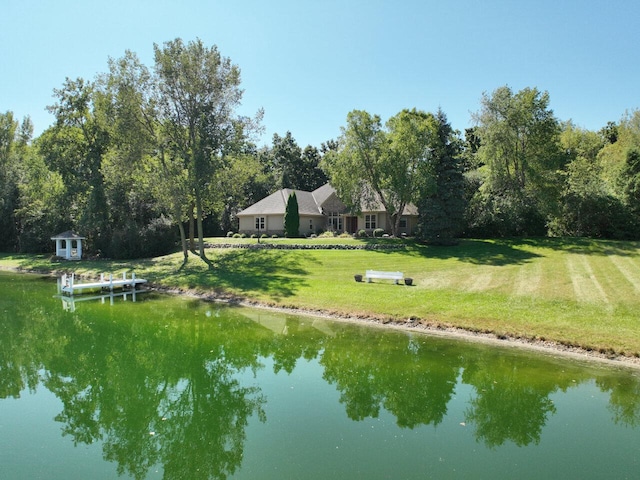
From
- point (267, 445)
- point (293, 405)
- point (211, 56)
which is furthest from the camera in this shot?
point (211, 56)

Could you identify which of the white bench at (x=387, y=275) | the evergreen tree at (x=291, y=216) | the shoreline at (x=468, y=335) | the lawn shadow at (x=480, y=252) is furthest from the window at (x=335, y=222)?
the shoreline at (x=468, y=335)

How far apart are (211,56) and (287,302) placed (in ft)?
59.7

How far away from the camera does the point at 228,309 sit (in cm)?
1977

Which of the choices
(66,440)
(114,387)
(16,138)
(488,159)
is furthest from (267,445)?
(16,138)

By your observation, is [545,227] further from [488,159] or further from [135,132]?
[135,132]

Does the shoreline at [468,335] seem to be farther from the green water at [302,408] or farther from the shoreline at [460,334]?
the green water at [302,408]

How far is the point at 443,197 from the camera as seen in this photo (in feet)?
104

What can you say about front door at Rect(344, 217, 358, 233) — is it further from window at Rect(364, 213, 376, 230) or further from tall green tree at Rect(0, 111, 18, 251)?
tall green tree at Rect(0, 111, 18, 251)

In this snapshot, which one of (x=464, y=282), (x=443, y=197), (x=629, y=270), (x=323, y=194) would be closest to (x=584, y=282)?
(x=629, y=270)

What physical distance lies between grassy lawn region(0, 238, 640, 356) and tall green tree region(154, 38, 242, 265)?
18.2ft

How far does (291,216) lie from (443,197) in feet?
47.6

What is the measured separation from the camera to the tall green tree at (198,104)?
28156mm

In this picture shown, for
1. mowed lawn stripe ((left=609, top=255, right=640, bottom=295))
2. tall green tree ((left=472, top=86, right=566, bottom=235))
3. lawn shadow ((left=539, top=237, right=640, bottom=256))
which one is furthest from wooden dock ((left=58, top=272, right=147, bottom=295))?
lawn shadow ((left=539, top=237, right=640, bottom=256))

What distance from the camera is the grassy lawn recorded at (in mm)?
14859
